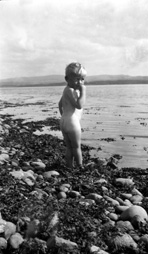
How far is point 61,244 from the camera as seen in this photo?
3809 mm

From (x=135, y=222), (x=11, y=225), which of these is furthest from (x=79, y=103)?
(x=11, y=225)

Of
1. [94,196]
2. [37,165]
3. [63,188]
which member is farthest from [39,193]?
[37,165]

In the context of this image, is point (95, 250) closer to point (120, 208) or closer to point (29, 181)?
point (120, 208)

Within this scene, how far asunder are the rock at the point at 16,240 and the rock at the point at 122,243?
3.78 ft

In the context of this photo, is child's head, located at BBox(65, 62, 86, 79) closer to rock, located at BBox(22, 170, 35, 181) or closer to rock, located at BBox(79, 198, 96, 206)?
rock, located at BBox(22, 170, 35, 181)

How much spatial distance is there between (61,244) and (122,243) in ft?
2.80

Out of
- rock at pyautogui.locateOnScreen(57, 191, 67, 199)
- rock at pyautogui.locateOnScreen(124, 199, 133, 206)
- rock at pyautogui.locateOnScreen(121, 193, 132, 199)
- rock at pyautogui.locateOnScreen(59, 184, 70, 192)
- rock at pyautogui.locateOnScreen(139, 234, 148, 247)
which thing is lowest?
rock at pyautogui.locateOnScreen(121, 193, 132, 199)

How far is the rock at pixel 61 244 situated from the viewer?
3799mm

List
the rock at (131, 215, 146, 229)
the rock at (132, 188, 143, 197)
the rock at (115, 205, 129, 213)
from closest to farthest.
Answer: the rock at (131, 215, 146, 229) < the rock at (115, 205, 129, 213) < the rock at (132, 188, 143, 197)

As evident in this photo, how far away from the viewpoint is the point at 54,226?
4.18m

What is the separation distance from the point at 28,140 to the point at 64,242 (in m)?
8.56

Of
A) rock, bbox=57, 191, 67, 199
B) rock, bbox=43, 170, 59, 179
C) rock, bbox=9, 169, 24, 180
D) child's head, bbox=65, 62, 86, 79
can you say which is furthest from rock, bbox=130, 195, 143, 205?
child's head, bbox=65, 62, 86, 79

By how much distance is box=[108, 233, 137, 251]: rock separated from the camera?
13.4ft

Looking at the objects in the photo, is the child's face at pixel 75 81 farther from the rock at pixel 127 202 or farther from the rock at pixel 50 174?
the rock at pixel 127 202
